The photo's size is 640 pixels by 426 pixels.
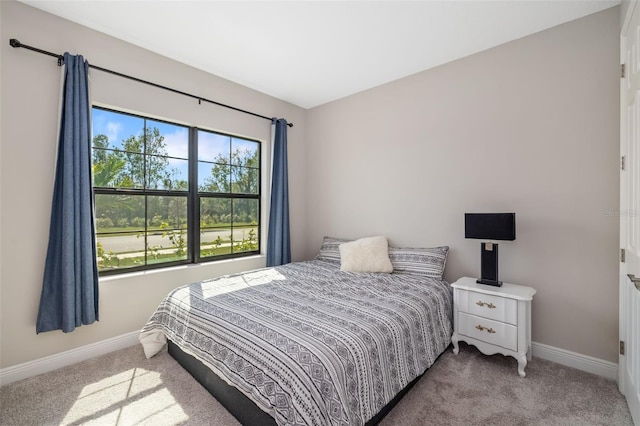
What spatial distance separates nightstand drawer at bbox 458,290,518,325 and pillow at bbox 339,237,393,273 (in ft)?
2.48

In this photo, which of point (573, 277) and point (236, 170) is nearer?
point (573, 277)

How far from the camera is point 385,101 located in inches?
133

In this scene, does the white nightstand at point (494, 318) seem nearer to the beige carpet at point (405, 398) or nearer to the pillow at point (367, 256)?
the beige carpet at point (405, 398)

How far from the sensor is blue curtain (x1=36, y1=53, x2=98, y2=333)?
2.19 metres

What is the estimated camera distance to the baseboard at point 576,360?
6.93ft

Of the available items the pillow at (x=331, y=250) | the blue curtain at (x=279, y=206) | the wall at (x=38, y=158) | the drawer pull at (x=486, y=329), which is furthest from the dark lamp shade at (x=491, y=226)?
the wall at (x=38, y=158)

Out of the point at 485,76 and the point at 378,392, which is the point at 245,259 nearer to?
the point at 378,392

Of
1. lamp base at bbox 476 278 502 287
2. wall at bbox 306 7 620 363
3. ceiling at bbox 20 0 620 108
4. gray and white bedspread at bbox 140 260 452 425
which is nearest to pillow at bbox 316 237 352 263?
wall at bbox 306 7 620 363

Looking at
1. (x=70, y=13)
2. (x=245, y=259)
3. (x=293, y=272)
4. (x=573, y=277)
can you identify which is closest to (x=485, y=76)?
(x=573, y=277)

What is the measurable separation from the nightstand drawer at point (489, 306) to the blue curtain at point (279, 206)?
2.12 m

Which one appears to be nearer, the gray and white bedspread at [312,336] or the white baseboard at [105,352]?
the gray and white bedspread at [312,336]

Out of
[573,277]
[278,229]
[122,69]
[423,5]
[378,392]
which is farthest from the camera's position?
[278,229]

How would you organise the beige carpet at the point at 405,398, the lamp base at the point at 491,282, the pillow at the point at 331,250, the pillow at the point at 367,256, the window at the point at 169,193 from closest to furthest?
1. the beige carpet at the point at 405,398
2. the lamp base at the point at 491,282
3. the window at the point at 169,193
4. the pillow at the point at 367,256
5. the pillow at the point at 331,250

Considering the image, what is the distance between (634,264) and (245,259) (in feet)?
10.8
